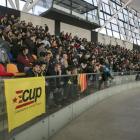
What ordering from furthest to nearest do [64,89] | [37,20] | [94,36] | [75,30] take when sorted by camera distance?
[94,36]
[75,30]
[37,20]
[64,89]

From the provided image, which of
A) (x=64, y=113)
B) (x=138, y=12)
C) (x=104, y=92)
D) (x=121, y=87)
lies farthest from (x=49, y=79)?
(x=138, y=12)

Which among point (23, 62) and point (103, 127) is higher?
point (23, 62)

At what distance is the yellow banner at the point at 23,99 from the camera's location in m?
2.45

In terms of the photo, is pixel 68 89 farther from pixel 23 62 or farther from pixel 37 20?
pixel 37 20

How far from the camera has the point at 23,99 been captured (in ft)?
8.96

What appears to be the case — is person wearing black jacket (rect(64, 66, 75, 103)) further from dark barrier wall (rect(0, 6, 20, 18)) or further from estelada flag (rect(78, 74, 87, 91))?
dark barrier wall (rect(0, 6, 20, 18))

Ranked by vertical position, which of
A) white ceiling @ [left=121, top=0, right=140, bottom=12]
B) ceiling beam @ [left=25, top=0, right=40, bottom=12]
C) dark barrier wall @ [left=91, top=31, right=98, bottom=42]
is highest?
white ceiling @ [left=121, top=0, right=140, bottom=12]

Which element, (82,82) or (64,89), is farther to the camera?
(82,82)

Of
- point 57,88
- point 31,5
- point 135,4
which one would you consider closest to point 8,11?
point 31,5

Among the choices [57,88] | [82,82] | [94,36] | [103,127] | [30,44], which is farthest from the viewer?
[94,36]

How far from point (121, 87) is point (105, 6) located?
19.9 meters

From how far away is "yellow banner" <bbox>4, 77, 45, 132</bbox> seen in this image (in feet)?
8.04

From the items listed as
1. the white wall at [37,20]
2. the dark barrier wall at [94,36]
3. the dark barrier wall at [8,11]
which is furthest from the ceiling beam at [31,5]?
the dark barrier wall at [94,36]

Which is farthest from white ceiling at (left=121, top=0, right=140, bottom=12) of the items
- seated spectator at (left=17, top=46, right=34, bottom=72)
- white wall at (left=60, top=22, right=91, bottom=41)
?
seated spectator at (left=17, top=46, right=34, bottom=72)
